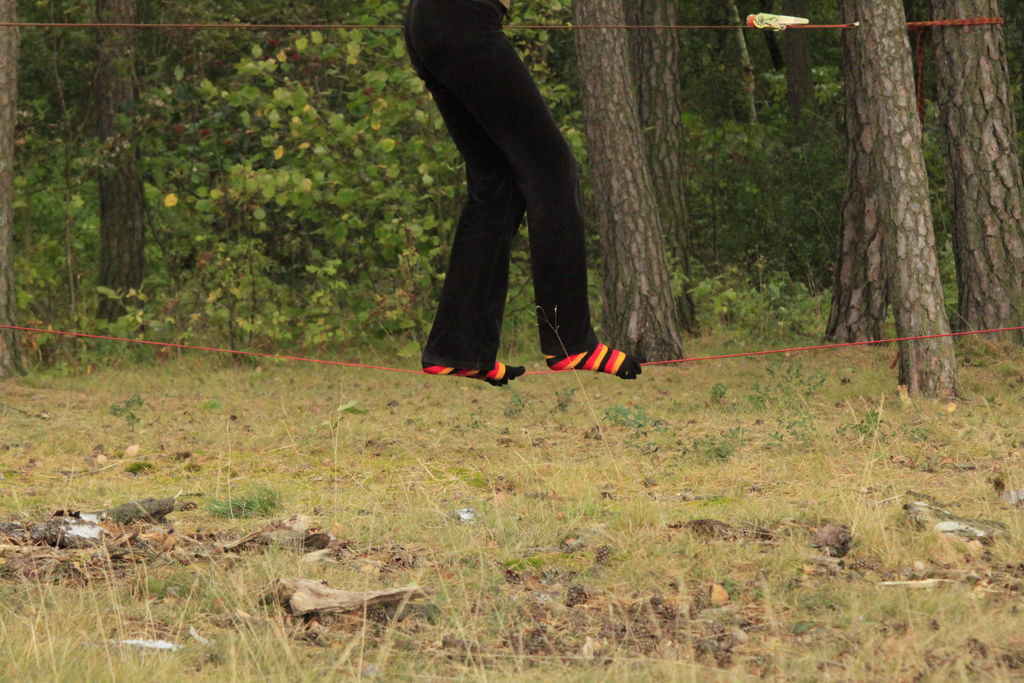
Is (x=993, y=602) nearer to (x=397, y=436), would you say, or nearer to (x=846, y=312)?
(x=397, y=436)

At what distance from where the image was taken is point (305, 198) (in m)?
10.4

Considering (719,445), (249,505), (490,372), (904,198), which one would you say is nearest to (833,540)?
(490,372)

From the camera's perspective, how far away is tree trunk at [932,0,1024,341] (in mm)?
7719

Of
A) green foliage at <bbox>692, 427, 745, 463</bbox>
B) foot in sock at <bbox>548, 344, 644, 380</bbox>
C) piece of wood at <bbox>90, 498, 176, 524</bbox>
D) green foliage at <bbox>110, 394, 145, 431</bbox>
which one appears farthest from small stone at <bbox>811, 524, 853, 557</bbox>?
green foliage at <bbox>110, 394, 145, 431</bbox>

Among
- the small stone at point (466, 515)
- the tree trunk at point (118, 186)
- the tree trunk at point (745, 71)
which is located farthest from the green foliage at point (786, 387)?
the tree trunk at point (745, 71)

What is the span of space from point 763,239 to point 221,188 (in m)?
5.95

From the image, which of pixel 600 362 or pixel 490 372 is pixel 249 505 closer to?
pixel 490 372

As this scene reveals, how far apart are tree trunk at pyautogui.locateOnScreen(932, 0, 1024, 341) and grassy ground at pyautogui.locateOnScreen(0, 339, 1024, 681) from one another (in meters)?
0.36

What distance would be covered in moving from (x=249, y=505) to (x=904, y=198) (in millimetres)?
3955

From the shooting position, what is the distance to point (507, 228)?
446 centimetres

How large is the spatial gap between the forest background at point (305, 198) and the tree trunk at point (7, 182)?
1.24 meters

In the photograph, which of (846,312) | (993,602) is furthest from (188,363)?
(993,602)

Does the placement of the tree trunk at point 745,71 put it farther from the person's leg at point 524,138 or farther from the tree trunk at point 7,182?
the person's leg at point 524,138

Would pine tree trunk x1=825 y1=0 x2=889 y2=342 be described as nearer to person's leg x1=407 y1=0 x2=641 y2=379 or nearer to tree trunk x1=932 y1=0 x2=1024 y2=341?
tree trunk x1=932 y1=0 x2=1024 y2=341
